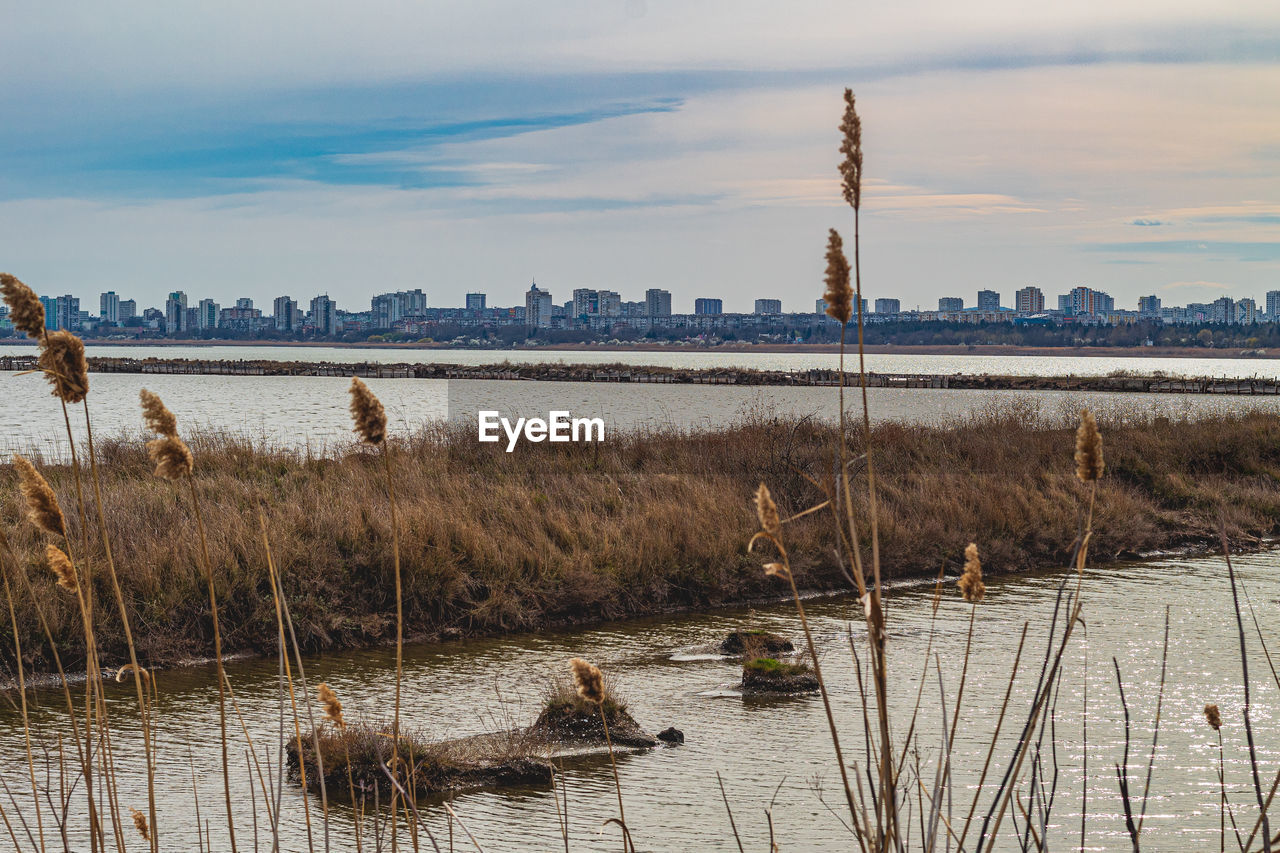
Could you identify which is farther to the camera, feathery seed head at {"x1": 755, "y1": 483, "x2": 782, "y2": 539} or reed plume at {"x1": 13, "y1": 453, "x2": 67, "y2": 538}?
reed plume at {"x1": 13, "y1": 453, "x2": 67, "y2": 538}

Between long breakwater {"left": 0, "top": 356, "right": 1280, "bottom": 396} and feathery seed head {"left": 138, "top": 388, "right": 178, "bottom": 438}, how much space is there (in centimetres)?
8348

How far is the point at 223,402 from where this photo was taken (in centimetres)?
7744

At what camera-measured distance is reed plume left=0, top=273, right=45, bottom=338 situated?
215 cm

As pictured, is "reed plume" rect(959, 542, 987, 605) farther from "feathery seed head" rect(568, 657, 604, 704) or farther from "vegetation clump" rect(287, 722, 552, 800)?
"vegetation clump" rect(287, 722, 552, 800)

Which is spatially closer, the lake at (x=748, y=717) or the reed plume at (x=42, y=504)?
the reed plume at (x=42, y=504)

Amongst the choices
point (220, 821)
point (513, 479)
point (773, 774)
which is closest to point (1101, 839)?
point (773, 774)

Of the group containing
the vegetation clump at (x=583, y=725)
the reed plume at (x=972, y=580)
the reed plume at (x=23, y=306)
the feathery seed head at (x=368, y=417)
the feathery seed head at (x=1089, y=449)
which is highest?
the reed plume at (x=23, y=306)

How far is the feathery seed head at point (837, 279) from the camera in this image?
1689mm

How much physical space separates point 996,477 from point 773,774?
561 inches

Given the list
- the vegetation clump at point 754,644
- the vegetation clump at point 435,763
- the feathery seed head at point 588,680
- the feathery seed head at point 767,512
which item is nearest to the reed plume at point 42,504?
the feathery seed head at point 588,680

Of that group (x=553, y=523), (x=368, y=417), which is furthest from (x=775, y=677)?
(x=368, y=417)

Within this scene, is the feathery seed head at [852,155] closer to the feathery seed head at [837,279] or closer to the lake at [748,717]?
the feathery seed head at [837,279]

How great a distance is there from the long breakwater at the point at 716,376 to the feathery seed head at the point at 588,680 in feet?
273

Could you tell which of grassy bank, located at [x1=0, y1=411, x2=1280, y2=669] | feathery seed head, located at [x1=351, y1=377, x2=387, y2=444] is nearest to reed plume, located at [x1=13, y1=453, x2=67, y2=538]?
feathery seed head, located at [x1=351, y1=377, x2=387, y2=444]
